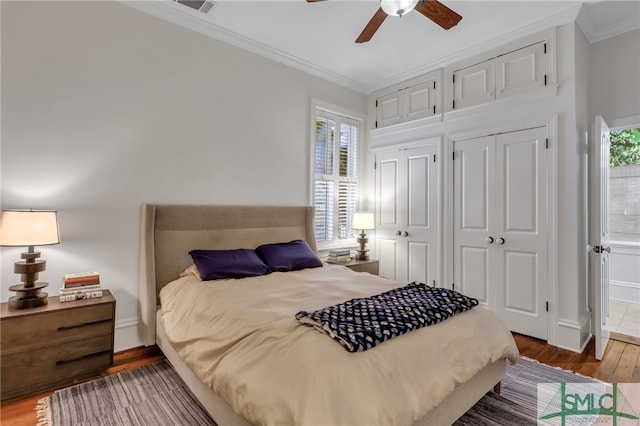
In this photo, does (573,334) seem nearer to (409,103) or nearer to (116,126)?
(409,103)

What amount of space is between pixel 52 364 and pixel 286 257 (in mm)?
1832

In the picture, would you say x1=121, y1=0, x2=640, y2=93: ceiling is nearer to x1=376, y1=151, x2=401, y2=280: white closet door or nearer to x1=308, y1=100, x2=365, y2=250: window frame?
x1=308, y1=100, x2=365, y2=250: window frame

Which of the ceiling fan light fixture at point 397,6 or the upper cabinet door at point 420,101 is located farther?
the upper cabinet door at point 420,101

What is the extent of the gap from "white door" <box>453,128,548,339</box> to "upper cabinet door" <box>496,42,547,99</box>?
0.44 metres

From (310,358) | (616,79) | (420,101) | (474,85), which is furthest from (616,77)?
(310,358)

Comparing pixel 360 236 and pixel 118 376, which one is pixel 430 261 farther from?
pixel 118 376

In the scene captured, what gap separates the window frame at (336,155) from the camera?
3.99 metres

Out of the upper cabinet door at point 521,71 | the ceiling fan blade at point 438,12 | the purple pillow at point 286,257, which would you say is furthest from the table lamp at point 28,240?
the upper cabinet door at point 521,71

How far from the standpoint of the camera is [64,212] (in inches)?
95.7

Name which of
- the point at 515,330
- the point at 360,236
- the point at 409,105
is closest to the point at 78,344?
the point at 360,236

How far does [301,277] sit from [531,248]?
2230mm

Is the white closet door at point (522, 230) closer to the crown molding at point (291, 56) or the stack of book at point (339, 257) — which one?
the crown molding at point (291, 56)

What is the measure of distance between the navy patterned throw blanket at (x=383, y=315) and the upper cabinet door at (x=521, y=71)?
2307 mm

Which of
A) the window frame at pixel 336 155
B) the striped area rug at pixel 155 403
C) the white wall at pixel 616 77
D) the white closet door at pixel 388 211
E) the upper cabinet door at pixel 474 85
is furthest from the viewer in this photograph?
the white closet door at pixel 388 211
